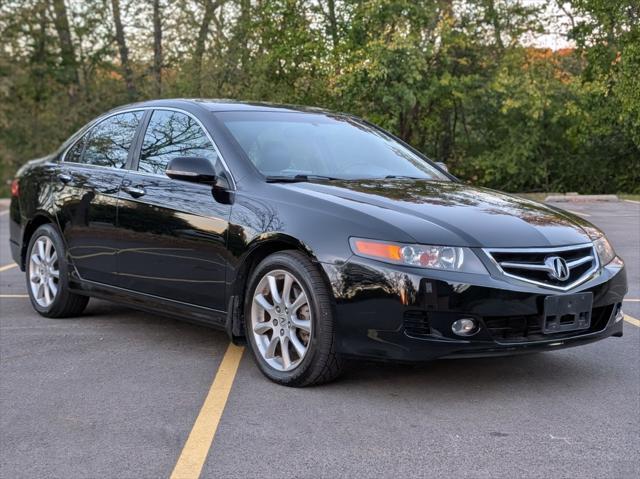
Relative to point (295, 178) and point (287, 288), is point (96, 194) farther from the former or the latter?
point (287, 288)

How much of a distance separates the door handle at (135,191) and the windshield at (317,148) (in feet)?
2.32

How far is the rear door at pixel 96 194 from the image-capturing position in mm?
5914

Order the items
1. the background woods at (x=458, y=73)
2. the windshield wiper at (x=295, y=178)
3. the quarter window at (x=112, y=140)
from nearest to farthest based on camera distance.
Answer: the windshield wiper at (x=295, y=178), the quarter window at (x=112, y=140), the background woods at (x=458, y=73)

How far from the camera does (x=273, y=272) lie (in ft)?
15.4

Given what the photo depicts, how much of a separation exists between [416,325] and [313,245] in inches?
26.8

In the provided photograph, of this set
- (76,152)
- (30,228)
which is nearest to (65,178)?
(76,152)

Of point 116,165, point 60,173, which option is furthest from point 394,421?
point 60,173

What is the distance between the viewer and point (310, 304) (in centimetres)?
445

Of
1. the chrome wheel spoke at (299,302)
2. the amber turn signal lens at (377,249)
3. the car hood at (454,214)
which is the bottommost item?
the chrome wheel spoke at (299,302)

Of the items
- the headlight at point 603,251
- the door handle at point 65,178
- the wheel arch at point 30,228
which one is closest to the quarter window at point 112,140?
the door handle at point 65,178

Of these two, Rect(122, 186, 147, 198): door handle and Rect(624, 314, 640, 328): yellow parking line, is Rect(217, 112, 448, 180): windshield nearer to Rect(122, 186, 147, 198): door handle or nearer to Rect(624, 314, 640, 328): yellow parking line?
Rect(122, 186, 147, 198): door handle

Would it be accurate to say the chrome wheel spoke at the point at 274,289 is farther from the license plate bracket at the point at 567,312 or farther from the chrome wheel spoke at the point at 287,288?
the license plate bracket at the point at 567,312

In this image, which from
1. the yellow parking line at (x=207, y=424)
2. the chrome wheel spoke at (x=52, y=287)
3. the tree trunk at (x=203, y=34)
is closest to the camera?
the yellow parking line at (x=207, y=424)

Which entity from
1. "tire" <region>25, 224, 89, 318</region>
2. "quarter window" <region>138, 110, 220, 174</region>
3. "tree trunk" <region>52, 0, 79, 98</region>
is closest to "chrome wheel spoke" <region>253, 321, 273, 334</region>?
"quarter window" <region>138, 110, 220, 174</region>
